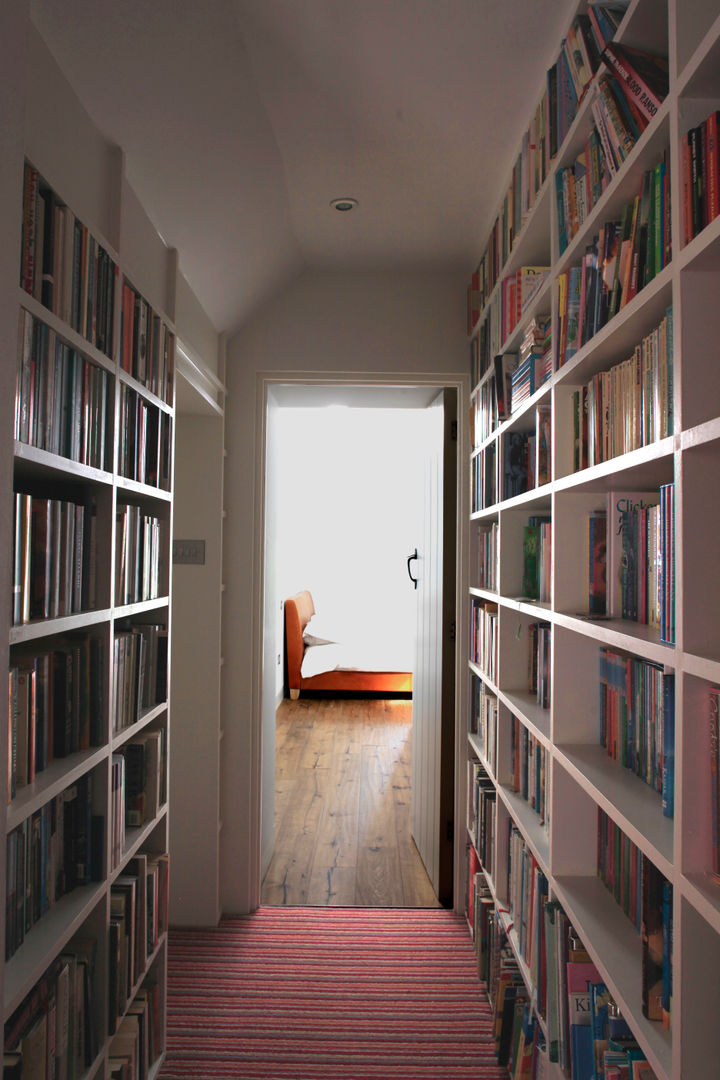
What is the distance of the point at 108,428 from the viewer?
150 centimetres

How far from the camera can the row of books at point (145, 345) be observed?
161cm

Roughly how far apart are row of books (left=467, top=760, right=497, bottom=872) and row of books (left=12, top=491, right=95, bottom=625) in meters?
1.43

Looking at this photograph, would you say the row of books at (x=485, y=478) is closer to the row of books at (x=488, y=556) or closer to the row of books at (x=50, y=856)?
the row of books at (x=488, y=556)

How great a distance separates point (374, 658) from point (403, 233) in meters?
4.92

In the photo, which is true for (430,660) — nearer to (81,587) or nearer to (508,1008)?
(508,1008)

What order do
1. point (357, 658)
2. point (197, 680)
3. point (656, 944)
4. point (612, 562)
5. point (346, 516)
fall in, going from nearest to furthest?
point (656, 944), point (612, 562), point (197, 680), point (357, 658), point (346, 516)

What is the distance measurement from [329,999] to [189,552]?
1648 mm


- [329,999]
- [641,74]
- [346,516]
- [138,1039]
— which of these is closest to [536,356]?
[641,74]

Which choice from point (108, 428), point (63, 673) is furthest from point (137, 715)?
point (108, 428)

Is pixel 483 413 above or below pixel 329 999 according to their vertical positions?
above

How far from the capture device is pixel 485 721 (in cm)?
241

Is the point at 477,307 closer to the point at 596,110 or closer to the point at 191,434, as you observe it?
the point at 191,434

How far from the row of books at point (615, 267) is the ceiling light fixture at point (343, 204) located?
1.11 meters

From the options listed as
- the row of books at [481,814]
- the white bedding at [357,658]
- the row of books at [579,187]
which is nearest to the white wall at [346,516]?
the white bedding at [357,658]
